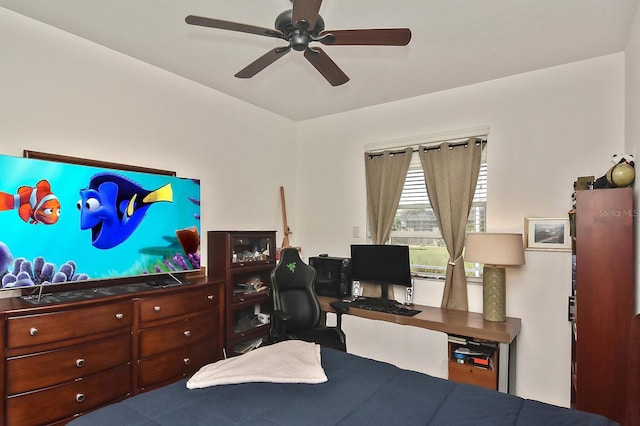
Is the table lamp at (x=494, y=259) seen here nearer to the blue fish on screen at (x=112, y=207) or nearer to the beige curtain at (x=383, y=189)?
the beige curtain at (x=383, y=189)

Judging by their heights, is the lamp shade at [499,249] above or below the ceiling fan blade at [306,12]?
below

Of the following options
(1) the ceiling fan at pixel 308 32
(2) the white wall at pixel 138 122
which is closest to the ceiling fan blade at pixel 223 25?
(1) the ceiling fan at pixel 308 32

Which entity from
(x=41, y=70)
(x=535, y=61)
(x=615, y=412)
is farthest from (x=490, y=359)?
(x=41, y=70)

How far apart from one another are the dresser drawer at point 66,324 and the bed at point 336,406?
93 centimetres

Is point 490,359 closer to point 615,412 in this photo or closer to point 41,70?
point 615,412

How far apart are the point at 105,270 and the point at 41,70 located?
145 cm

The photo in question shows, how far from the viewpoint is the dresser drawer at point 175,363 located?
2648 mm

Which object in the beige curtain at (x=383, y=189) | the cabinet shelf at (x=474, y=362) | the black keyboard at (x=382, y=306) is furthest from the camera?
the beige curtain at (x=383, y=189)

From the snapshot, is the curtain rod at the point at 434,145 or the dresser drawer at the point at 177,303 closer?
the dresser drawer at the point at 177,303

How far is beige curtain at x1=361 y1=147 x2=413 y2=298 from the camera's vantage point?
384 centimetres

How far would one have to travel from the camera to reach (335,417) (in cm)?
147

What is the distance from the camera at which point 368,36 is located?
194 centimetres

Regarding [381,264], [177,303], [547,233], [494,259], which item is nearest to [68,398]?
[177,303]

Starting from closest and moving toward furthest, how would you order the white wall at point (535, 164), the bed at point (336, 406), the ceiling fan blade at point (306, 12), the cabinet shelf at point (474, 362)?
the bed at point (336, 406)
the ceiling fan blade at point (306, 12)
the cabinet shelf at point (474, 362)
the white wall at point (535, 164)
